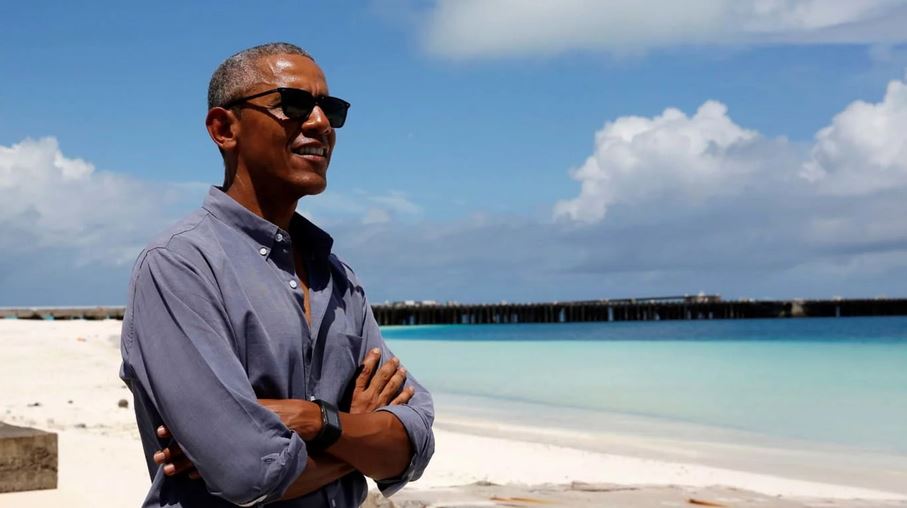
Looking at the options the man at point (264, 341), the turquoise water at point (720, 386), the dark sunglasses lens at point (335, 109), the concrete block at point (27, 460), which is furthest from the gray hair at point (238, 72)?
the turquoise water at point (720, 386)

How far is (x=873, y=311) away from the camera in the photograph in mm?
Result: 95062

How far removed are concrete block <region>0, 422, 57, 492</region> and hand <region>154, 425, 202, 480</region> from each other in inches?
152

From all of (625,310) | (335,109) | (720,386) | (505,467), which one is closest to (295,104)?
(335,109)

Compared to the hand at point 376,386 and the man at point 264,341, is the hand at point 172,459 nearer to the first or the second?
the man at point 264,341

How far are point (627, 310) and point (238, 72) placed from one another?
3421 inches

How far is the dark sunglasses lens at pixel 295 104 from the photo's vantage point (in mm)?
2102

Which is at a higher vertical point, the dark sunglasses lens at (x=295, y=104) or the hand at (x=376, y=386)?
the dark sunglasses lens at (x=295, y=104)

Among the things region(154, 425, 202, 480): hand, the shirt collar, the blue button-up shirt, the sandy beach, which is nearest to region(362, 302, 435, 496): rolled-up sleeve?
the blue button-up shirt

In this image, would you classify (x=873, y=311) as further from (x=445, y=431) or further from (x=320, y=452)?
(x=320, y=452)

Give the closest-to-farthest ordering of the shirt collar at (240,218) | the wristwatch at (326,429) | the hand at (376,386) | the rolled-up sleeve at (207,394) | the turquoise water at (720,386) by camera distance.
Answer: the rolled-up sleeve at (207,394), the wristwatch at (326,429), the shirt collar at (240,218), the hand at (376,386), the turquoise water at (720,386)

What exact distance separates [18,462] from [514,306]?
257ft

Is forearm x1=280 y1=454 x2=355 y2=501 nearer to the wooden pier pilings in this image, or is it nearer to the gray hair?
the gray hair

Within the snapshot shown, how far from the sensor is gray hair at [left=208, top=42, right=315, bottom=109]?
2131mm

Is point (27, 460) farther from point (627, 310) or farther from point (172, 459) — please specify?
point (627, 310)
